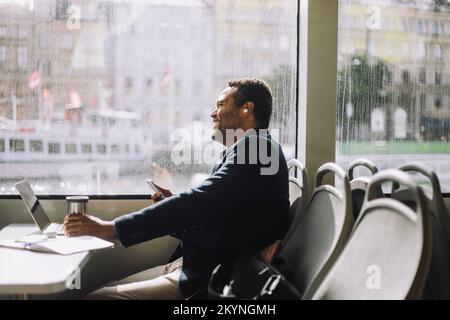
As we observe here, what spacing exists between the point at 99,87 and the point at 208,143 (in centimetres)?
63

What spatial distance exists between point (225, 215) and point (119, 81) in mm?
1092

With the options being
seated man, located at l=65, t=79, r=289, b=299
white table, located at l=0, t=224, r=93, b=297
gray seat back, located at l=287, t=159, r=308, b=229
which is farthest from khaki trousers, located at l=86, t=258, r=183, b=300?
gray seat back, located at l=287, t=159, r=308, b=229

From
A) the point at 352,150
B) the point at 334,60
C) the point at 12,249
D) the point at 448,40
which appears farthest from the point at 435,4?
the point at 12,249

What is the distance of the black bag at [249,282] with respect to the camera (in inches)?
59.3

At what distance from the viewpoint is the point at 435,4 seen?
2.79 m

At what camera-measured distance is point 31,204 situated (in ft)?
6.78

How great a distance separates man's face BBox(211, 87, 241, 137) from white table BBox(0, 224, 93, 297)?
78cm

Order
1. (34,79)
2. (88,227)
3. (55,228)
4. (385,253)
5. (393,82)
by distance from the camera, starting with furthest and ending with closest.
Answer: (393,82) → (34,79) → (55,228) → (88,227) → (385,253)

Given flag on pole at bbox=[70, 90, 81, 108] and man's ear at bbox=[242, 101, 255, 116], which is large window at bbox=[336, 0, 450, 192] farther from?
flag on pole at bbox=[70, 90, 81, 108]

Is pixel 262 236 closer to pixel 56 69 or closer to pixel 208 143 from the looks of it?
pixel 208 143

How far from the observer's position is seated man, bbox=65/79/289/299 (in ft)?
5.89

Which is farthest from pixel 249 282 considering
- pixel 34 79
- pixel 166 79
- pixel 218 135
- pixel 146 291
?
pixel 34 79

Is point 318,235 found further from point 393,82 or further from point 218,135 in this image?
point 393,82
